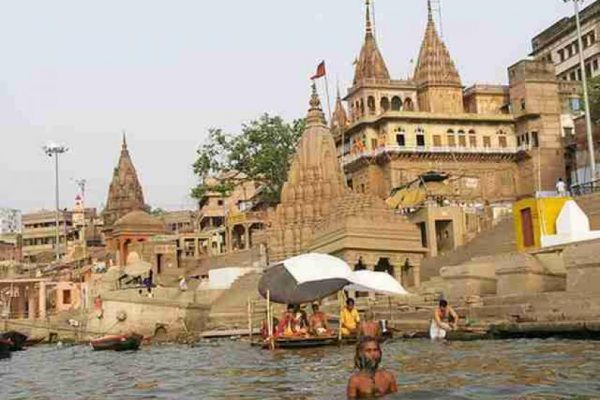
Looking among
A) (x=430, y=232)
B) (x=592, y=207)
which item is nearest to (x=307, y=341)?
(x=592, y=207)

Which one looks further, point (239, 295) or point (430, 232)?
point (430, 232)

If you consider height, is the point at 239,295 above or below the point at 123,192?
below

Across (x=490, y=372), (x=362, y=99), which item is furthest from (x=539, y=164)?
(x=490, y=372)

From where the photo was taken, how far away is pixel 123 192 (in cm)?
7950

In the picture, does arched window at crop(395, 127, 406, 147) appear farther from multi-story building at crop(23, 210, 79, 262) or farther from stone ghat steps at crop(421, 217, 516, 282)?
multi-story building at crop(23, 210, 79, 262)

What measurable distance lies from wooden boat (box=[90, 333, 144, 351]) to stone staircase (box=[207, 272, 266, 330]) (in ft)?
17.1

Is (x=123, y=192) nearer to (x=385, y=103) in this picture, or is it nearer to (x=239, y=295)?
(x=385, y=103)

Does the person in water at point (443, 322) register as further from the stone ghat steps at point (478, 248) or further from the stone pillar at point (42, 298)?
the stone pillar at point (42, 298)

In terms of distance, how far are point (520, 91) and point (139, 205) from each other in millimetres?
39291

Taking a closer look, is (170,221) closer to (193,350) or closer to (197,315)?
(197,315)

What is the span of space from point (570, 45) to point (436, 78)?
41.1 ft

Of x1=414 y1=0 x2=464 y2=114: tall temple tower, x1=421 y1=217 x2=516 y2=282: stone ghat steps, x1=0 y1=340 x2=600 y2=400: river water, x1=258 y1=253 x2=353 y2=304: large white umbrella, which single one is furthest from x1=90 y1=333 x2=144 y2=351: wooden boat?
x1=414 y1=0 x2=464 y2=114: tall temple tower

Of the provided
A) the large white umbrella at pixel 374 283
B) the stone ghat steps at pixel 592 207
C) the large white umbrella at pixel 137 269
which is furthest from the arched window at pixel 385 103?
the large white umbrella at pixel 374 283

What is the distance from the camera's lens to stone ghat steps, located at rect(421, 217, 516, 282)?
35391 millimetres
